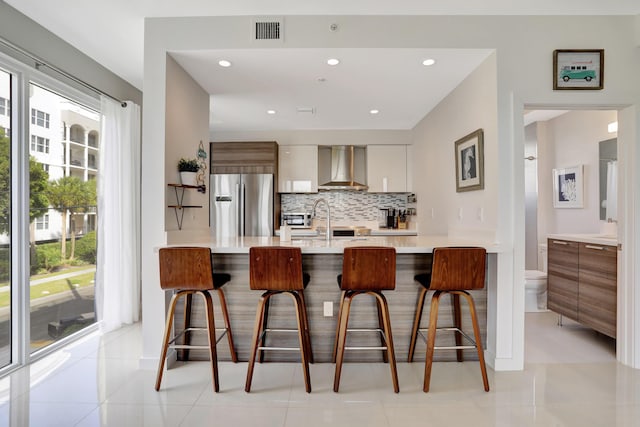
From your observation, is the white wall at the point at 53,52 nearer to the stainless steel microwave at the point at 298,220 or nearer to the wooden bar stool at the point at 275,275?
the wooden bar stool at the point at 275,275

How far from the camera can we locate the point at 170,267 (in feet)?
→ 7.98

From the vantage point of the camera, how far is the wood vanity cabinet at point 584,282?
119 inches

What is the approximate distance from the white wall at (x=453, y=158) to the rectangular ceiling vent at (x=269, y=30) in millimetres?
1627

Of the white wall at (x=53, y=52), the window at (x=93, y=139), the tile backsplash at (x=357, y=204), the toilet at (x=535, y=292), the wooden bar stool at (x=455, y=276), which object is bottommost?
the toilet at (x=535, y=292)

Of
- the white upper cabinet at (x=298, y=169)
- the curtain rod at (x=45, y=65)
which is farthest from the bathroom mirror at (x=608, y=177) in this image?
the curtain rod at (x=45, y=65)

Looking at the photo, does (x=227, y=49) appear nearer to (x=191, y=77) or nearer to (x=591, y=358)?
(x=191, y=77)

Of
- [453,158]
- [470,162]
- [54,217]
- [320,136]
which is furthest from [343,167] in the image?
[54,217]

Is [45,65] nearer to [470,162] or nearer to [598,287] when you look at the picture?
[470,162]

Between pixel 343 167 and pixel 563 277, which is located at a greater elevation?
pixel 343 167

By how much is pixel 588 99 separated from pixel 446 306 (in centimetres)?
191

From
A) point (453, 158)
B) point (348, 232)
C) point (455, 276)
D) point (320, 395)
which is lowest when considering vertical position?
point (320, 395)

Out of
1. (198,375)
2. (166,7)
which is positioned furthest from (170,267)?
(166,7)

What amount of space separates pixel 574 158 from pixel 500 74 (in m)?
2.61

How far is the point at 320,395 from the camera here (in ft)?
7.64
